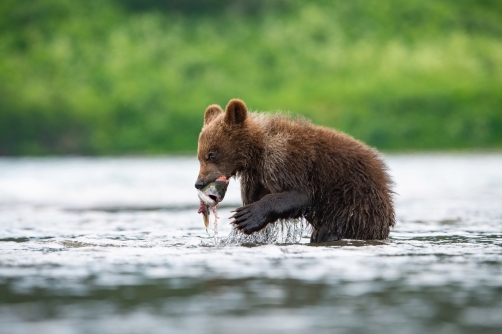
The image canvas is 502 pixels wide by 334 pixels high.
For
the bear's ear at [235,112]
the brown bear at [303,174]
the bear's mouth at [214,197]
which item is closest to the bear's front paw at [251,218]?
the brown bear at [303,174]

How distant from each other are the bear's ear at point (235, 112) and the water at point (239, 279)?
1.01 metres

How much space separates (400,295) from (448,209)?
6510 mm

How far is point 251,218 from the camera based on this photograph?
7.37 m

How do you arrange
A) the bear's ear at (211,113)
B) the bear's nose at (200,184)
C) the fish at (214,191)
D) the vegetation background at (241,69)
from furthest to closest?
the vegetation background at (241,69) < the bear's ear at (211,113) < the fish at (214,191) < the bear's nose at (200,184)

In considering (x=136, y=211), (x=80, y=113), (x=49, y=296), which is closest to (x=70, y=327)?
(x=49, y=296)

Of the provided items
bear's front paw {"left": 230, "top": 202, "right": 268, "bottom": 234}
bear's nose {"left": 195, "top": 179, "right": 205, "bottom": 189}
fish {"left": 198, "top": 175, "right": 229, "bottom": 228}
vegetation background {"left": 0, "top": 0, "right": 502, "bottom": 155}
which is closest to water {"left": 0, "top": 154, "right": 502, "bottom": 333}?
bear's front paw {"left": 230, "top": 202, "right": 268, "bottom": 234}

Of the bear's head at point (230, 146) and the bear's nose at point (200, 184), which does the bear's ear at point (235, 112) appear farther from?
the bear's nose at point (200, 184)

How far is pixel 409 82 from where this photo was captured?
37.1 metres

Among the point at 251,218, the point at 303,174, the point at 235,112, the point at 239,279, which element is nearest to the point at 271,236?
the point at 251,218

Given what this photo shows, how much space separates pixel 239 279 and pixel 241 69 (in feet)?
106

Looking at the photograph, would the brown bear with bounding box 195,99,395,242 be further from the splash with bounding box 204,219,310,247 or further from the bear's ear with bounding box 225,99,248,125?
the splash with bounding box 204,219,310,247

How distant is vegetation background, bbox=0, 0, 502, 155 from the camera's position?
3416 cm

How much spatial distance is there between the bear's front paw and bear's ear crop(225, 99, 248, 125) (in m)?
0.70

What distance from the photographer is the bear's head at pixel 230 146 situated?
7574 millimetres
